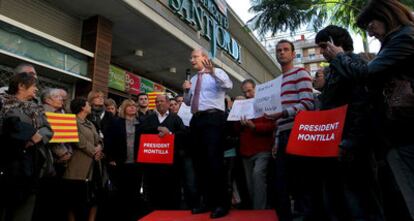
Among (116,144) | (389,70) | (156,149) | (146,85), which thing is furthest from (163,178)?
(146,85)

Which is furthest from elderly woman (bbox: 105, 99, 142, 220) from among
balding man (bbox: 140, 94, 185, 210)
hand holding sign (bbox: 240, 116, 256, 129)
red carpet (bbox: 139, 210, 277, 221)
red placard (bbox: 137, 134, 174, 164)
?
hand holding sign (bbox: 240, 116, 256, 129)

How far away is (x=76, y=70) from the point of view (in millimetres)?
7949

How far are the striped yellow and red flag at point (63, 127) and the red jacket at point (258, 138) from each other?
1922 mm

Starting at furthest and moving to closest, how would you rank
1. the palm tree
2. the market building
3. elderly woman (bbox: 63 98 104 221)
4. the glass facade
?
the palm tree → the market building → the glass facade → elderly woman (bbox: 63 98 104 221)

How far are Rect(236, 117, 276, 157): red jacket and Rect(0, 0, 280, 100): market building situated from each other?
478 cm

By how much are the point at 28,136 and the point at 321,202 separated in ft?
8.15

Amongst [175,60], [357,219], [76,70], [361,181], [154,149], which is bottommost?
[357,219]

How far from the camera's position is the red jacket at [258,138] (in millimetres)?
3939

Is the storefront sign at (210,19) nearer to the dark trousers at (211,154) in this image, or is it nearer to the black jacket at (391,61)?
the dark trousers at (211,154)

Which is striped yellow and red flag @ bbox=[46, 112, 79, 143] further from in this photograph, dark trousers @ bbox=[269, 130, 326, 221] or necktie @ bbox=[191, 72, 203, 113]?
dark trousers @ bbox=[269, 130, 326, 221]

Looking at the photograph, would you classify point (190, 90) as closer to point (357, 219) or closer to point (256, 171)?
point (256, 171)

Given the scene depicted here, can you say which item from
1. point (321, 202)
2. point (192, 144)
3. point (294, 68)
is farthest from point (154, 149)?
point (321, 202)

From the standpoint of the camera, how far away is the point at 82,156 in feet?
14.0

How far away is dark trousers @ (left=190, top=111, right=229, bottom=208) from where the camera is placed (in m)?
3.47
